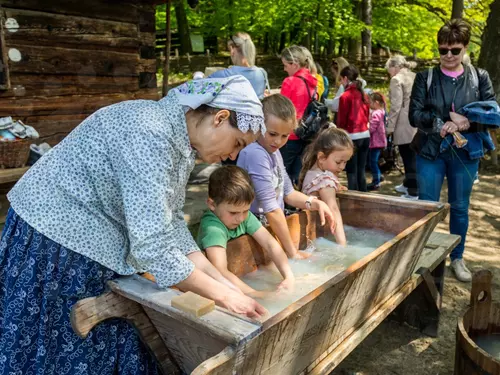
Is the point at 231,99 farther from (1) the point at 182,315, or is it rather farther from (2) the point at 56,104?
(2) the point at 56,104

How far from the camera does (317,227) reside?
356 cm

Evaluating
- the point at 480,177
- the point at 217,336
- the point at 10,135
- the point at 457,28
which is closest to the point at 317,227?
the point at 457,28

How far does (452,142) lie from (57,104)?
371 centimetres

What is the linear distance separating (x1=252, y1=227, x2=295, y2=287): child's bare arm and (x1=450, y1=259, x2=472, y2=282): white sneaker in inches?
78.0

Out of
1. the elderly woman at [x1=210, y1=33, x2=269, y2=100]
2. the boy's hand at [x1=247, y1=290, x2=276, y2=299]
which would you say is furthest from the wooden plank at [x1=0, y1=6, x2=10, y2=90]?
the boy's hand at [x1=247, y1=290, x2=276, y2=299]

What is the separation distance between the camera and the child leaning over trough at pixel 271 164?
2.68m

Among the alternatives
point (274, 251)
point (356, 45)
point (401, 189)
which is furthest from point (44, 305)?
point (356, 45)

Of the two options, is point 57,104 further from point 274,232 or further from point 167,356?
point 167,356

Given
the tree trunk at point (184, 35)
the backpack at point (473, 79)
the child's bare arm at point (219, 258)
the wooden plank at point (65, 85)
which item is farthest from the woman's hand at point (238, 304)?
the tree trunk at point (184, 35)

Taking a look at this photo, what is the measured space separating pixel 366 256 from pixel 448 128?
5.75ft

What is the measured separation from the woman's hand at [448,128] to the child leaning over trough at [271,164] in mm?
1322

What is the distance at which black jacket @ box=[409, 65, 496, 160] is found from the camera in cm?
361

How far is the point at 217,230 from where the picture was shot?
8.20 feet

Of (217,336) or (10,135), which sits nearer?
(217,336)
